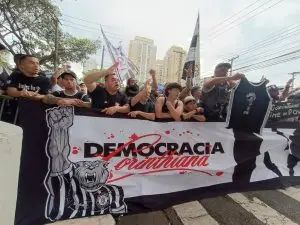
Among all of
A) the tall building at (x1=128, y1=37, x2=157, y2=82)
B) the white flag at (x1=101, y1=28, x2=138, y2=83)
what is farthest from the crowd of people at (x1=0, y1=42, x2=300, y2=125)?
the tall building at (x1=128, y1=37, x2=157, y2=82)

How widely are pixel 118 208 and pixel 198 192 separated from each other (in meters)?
1.31

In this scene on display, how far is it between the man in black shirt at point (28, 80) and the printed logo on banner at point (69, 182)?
581 mm

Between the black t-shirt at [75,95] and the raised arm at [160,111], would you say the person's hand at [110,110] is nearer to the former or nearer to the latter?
the black t-shirt at [75,95]

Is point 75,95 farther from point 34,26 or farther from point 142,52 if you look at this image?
point 142,52

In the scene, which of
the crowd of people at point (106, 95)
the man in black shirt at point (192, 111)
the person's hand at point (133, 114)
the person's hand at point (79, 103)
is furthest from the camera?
the man in black shirt at point (192, 111)

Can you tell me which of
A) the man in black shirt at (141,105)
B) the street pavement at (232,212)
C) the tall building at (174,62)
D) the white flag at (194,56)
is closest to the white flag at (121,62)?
the white flag at (194,56)

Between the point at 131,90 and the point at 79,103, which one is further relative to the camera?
the point at 131,90

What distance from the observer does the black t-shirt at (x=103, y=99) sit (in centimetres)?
404

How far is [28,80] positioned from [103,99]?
104 cm

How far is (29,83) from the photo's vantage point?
3889 millimetres

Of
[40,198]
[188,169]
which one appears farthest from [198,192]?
[40,198]

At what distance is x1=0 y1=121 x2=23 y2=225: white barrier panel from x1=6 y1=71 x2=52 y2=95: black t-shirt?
1796 mm

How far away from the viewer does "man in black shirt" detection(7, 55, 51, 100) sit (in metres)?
3.80

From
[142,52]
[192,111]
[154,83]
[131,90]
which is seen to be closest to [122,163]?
[192,111]
